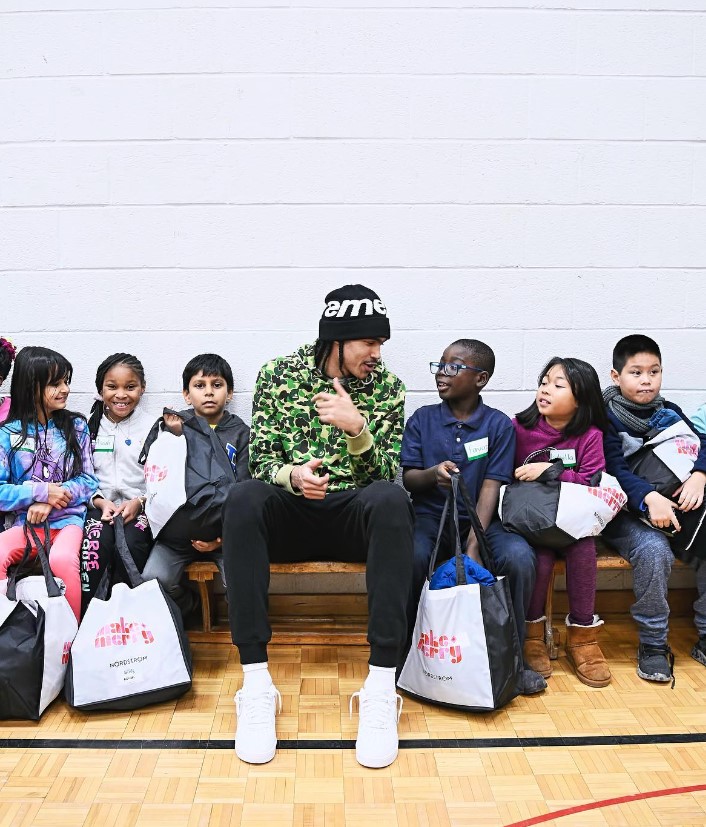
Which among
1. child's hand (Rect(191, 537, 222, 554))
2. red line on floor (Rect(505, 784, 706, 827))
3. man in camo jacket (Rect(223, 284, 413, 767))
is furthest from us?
child's hand (Rect(191, 537, 222, 554))

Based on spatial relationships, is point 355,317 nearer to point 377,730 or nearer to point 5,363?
point 377,730

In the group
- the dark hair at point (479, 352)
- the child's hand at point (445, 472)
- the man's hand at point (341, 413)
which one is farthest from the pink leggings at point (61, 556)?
the dark hair at point (479, 352)

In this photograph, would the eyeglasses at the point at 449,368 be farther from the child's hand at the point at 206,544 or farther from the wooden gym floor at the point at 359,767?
the wooden gym floor at the point at 359,767

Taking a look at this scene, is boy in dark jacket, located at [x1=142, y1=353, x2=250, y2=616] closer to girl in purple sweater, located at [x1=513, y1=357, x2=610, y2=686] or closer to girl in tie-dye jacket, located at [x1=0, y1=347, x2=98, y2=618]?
girl in tie-dye jacket, located at [x1=0, y1=347, x2=98, y2=618]

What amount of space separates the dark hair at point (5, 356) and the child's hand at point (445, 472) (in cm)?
145

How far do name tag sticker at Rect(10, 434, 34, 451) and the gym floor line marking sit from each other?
0.87 meters

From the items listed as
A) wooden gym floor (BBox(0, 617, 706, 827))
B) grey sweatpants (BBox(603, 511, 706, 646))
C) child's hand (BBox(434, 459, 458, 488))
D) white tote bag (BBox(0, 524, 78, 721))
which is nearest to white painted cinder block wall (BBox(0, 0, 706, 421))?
child's hand (BBox(434, 459, 458, 488))

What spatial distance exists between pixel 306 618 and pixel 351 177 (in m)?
1.53

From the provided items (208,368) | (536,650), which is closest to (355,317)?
(208,368)

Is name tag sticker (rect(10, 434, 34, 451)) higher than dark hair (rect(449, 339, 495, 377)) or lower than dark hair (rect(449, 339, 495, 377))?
lower

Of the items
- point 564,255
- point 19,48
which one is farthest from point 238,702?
point 19,48

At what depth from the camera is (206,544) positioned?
249 cm

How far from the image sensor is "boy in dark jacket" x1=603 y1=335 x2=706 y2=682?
8.07 feet

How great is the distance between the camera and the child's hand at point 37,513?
7.99 ft
